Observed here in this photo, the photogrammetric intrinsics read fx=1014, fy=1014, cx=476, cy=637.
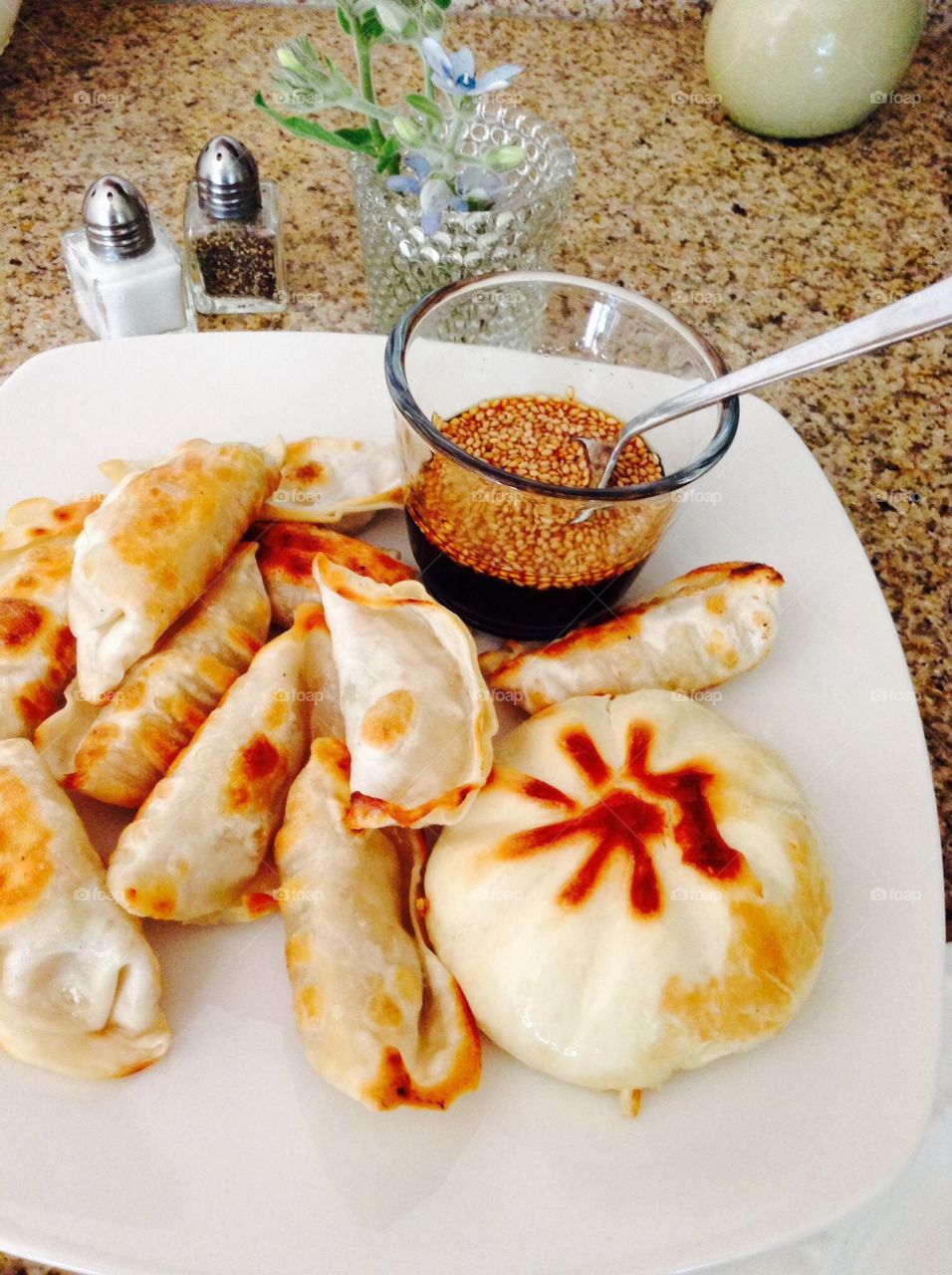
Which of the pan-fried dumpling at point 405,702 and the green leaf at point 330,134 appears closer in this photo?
the pan-fried dumpling at point 405,702

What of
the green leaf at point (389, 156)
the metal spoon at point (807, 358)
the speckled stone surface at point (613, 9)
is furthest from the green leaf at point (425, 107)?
the speckled stone surface at point (613, 9)

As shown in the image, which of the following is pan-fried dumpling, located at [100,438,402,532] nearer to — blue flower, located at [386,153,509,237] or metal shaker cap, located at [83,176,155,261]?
blue flower, located at [386,153,509,237]

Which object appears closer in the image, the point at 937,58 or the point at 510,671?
the point at 510,671

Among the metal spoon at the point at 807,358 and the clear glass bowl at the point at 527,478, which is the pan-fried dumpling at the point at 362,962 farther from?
the metal spoon at the point at 807,358

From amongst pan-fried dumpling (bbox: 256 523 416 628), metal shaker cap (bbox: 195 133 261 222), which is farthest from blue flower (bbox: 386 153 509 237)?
pan-fried dumpling (bbox: 256 523 416 628)

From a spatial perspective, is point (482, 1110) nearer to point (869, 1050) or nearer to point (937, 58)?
point (869, 1050)

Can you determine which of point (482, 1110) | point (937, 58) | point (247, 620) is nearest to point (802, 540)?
point (247, 620)
